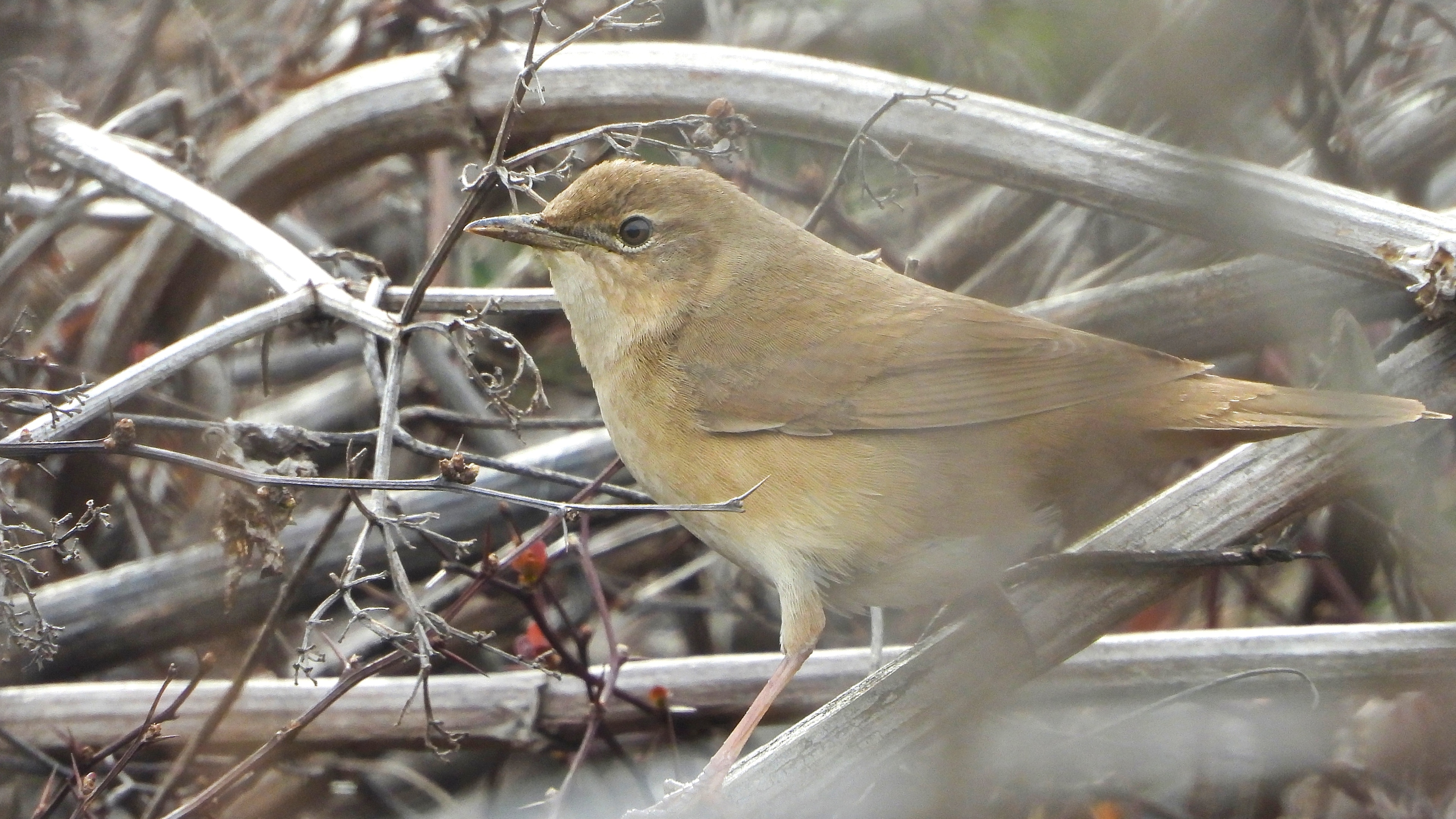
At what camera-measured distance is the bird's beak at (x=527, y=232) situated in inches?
113

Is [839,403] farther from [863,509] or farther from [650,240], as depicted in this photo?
[650,240]

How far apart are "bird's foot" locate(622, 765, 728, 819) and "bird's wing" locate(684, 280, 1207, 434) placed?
0.80m

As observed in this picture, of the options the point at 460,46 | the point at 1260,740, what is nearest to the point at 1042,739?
the point at 1260,740

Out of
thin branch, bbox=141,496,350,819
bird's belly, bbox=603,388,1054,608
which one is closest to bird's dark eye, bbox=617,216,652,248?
bird's belly, bbox=603,388,1054,608

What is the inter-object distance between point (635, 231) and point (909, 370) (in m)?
0.78

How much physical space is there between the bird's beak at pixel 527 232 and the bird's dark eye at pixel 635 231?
90mm

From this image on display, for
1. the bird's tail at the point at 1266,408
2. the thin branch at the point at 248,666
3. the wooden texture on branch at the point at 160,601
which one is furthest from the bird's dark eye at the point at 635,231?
the bird's tail at the point at 1266,408

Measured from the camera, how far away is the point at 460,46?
363 centimetres

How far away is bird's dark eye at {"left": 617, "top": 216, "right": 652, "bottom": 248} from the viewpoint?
3.14 m

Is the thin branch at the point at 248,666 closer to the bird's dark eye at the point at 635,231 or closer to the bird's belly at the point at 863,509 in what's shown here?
the bird's belly at the point at 863,509

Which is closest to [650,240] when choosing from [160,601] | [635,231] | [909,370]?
[635,231]

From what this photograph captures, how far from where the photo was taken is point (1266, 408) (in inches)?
99.7

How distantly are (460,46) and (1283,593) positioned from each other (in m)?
3.40

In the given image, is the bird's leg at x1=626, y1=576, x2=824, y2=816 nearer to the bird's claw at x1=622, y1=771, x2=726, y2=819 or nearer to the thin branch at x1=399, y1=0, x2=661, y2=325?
the bird's claw at x1=622, y1=771, x2=726, y2=819
